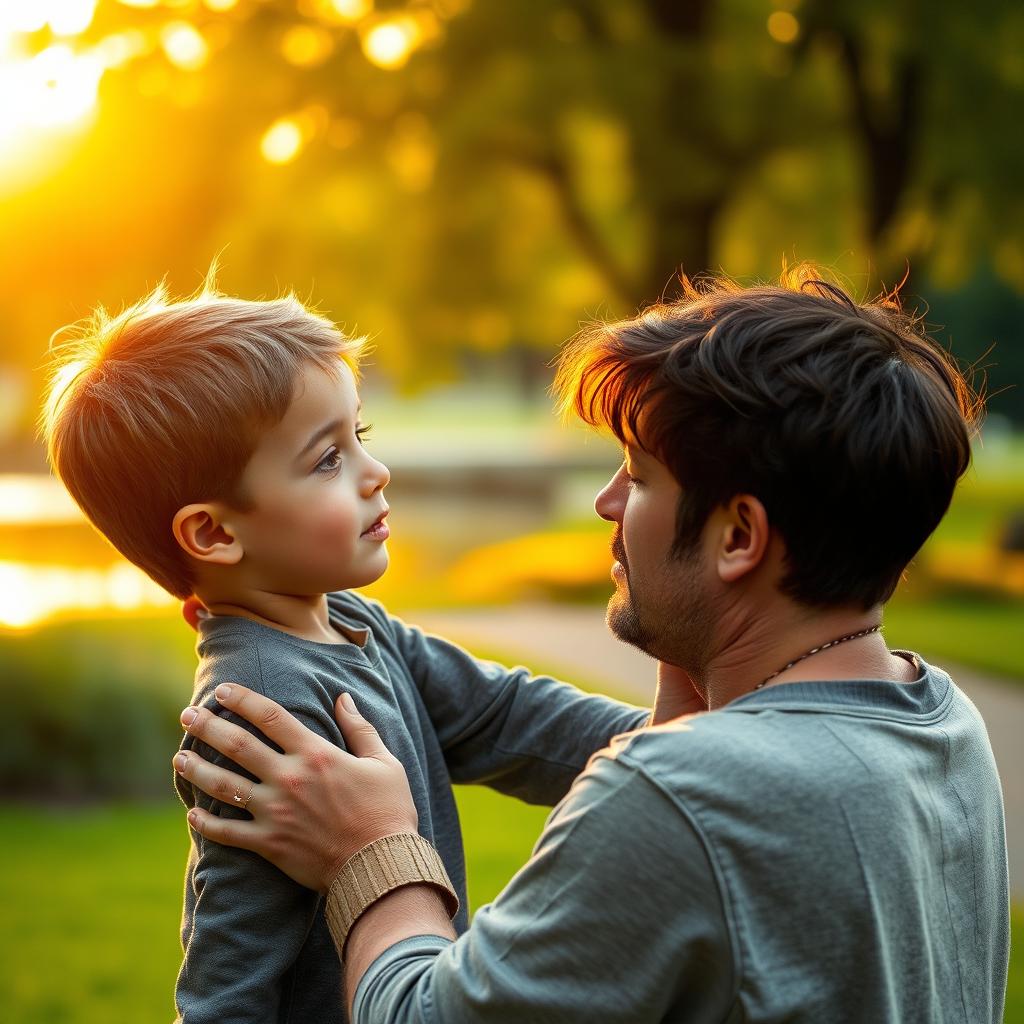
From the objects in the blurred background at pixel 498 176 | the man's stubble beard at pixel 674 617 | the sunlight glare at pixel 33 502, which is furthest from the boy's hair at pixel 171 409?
the sunlight glare at pixel 33 502

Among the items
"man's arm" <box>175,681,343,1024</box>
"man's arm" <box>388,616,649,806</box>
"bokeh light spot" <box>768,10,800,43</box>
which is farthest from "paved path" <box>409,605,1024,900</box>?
"bokeh light spot" <box>768,10,800,43</box>

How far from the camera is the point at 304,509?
197 cm

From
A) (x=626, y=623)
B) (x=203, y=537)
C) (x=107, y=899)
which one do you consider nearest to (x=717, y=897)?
(x=626, y=623)

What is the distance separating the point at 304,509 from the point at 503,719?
55cm

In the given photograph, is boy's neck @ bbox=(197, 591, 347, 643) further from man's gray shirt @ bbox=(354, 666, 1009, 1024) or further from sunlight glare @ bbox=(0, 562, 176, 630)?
sunlight glare @ bbox=(0, 562, 176, 630)

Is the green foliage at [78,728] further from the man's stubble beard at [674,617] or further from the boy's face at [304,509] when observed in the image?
the man's stubble beard at [674,617]

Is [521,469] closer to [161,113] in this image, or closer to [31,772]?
[161,113]

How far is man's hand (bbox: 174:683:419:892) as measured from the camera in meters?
1.72

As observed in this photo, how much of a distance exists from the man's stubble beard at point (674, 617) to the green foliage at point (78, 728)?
502cm

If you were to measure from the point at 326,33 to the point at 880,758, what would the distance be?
12822mm

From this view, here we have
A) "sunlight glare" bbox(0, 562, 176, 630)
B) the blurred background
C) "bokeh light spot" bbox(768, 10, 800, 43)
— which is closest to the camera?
"sunlight glare" bbox(0, 562, 176, 630)

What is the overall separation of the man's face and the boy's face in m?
0.43

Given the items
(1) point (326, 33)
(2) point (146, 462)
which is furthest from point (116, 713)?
(1) point (326, 33)

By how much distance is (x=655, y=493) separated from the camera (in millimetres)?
1737
